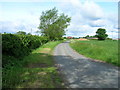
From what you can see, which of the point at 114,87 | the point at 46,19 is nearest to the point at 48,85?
the point at 114,87

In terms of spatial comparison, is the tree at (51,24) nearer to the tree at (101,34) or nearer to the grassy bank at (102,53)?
the grassy bank at (102,53)

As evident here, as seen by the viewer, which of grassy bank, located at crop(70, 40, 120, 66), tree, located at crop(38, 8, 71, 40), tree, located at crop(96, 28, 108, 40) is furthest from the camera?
tree, located at crop(96, 28, 108, 40)

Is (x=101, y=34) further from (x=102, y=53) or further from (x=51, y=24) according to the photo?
(x=102, y=53)

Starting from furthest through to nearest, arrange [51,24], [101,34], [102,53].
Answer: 1. [101,34]
2. [51,24]
3. [102,53]

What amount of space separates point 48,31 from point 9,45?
41654 millimetres

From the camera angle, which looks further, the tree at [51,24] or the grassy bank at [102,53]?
the tree at [51,24]

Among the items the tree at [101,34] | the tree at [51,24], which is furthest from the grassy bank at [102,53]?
the tree at [101,34]

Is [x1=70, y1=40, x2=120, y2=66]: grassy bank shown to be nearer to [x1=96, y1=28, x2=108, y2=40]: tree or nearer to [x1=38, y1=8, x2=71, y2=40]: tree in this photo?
[x1=38, y1=8, x2=71, y2=40]: tree

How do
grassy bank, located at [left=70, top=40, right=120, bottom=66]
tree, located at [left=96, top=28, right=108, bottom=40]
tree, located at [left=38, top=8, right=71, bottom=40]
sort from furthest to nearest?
1. tree, located at [left=96, top=28, right=108, bottom=40]
2. tree, located at [left=38, top=8, right=71, bottom=40]
3. grassy bank, located at [left=70, top=40, right=120, bottom=66]

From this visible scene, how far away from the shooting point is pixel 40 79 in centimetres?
566

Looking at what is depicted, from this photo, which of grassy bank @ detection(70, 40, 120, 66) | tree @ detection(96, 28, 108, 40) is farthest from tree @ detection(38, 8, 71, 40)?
tree @ detection(96, 28, 108, 40)

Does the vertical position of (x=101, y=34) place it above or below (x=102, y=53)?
above

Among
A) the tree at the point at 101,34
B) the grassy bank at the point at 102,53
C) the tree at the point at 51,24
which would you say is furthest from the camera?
the tree at the point at 101,34

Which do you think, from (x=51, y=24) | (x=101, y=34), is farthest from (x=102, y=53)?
(x=101, y=34)
